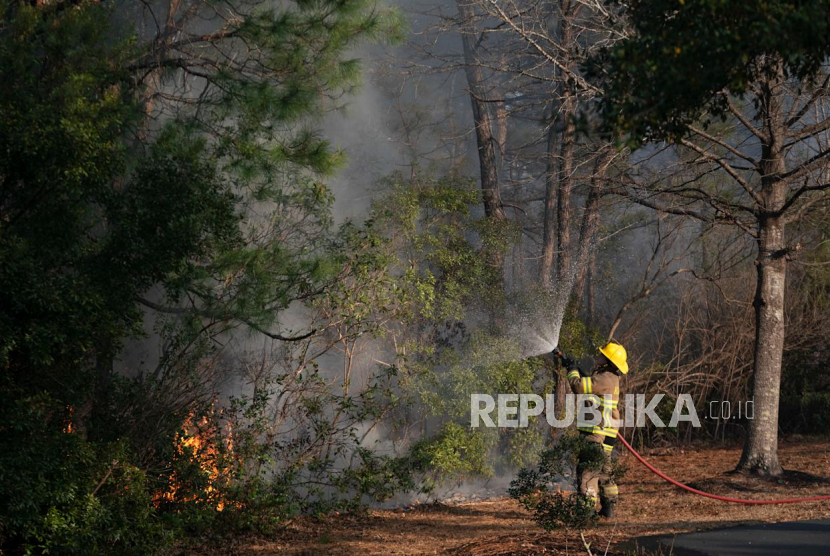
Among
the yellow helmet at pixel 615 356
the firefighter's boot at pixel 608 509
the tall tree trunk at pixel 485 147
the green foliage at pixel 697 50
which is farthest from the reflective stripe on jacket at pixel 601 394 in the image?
the tall tree trunk at pixel 485 147

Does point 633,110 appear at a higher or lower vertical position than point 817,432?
higher

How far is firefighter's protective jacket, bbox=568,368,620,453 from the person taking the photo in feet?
26.6

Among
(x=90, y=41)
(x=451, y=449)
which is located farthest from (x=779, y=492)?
(x=90, y=41)

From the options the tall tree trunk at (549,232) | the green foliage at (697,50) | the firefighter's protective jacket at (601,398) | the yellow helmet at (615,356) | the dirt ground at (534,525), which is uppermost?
the tall tree trunk at (549,232)

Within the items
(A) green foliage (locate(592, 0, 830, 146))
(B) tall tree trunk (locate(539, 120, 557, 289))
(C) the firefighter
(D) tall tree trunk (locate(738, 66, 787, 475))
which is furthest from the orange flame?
(B) tall tree trunk (locate(539, 120, 557, 289))

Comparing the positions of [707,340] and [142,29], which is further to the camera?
[142,29]

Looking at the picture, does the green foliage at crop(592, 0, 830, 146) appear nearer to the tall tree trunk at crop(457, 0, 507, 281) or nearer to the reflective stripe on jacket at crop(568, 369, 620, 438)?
the reflective stripe on jacket at crop(568, 369, 620, 438)

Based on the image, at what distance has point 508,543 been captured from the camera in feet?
21.7

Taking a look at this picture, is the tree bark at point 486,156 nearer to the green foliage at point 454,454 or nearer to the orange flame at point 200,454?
the green foliage at point 454,454

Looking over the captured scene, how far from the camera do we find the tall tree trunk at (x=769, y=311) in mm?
10281

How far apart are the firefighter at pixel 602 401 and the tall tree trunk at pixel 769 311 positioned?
118 inches

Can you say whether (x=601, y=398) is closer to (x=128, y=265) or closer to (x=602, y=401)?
(x=602, y=401)

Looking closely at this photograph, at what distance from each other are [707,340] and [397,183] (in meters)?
6.24

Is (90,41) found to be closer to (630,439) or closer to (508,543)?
(508,543)
